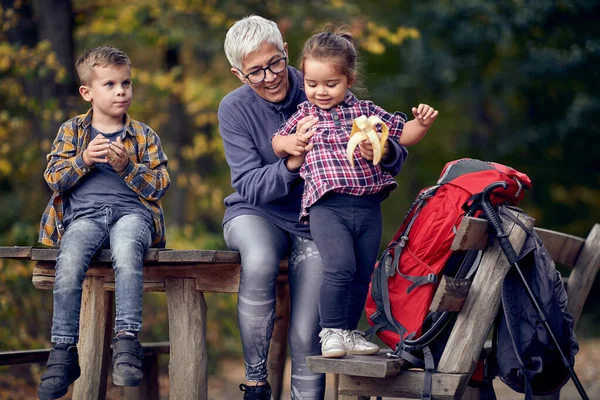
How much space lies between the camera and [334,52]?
3773 millimetres

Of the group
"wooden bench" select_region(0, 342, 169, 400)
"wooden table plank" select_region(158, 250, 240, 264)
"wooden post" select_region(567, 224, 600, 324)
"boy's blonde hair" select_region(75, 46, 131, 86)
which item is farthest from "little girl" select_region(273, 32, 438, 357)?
"wooden bench" select_region(0, 342, 169, 400)

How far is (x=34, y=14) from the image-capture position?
8.63 m

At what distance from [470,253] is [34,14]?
632 centimetres

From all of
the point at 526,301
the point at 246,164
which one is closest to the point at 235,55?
the point at 246,164

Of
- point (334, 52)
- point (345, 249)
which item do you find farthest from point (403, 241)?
point (334, 52)

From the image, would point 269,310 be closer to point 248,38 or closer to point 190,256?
point 190,256

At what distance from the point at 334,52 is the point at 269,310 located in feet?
3.91

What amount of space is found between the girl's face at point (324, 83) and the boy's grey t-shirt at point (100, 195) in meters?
0.99

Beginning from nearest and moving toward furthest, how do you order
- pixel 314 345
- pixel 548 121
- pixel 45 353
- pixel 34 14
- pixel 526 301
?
pixel 526 301
pixel 314 345
pixel 45 353
pixel 34 14
pixel 548 121

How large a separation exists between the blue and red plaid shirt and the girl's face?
60 mm

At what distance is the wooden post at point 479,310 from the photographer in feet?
11.6

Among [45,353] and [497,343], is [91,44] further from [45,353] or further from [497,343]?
[497,343]

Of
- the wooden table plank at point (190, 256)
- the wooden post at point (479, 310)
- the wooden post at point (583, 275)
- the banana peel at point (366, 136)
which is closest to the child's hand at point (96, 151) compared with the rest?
the wooden table plank at point (190, 256)

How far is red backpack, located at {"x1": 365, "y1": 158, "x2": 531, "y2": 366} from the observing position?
370cm
